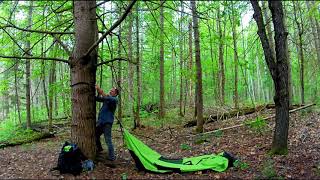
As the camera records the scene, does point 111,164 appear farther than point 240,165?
Yes

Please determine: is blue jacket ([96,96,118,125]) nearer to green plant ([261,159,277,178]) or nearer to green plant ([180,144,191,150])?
green plant ([180,144,191,150])

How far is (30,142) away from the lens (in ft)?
41.7

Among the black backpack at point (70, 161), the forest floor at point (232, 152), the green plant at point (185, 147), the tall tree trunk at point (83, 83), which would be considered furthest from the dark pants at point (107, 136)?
the green plant at point (185, 147)

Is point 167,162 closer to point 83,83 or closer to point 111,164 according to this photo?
point 111,164

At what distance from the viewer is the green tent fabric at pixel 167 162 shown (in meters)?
6.44

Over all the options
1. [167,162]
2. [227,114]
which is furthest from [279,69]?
[227,114]

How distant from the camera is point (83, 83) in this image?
669 cm

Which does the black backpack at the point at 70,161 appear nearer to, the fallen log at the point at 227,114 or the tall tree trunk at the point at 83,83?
the tall tree trunk at the point at 83,83

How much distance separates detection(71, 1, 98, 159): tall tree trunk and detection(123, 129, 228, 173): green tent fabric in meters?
0.83

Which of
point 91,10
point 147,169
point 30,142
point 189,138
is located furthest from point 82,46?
point 30,142

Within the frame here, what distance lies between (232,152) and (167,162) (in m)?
2.18

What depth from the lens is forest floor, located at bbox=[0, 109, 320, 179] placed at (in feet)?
20.2

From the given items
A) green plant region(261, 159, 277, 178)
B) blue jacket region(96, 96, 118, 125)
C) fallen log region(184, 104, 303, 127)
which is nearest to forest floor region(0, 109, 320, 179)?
green plant region(261, 159, 277, 178)

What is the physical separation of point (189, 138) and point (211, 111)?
4.80m
